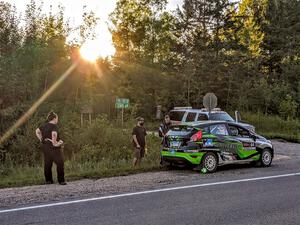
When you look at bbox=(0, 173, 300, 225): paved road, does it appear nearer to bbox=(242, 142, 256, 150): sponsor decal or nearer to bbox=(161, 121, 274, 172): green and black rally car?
bbox=(161, 121, 274, 172): green and black rally car

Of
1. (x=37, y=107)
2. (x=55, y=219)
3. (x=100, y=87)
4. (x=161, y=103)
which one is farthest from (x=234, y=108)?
(x=55, y=219)

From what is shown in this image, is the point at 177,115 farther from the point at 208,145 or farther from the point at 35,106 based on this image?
the point at 208,145

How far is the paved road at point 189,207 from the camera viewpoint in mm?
7160

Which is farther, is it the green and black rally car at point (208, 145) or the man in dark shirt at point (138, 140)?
the man in dark shirt at point (138, 140)

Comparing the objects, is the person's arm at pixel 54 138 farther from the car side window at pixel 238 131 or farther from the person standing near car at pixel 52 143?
the car side window at pixel 238 131

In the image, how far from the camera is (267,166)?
15.2m

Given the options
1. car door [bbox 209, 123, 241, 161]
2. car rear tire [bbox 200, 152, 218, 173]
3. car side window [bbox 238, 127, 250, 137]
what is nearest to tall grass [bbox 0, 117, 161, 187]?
car rear tire [bbox 200, 152, 218, 173]

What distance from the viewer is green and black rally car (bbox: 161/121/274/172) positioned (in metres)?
13.3

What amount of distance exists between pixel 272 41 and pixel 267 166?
37280 millimetres

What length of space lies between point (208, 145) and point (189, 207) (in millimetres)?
5470

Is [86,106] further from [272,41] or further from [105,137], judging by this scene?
[272,41]

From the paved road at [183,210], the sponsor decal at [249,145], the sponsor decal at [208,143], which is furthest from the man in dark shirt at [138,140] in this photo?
the paved road at [183,210]

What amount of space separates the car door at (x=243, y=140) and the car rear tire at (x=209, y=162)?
121cm

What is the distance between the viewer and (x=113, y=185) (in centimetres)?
1074
